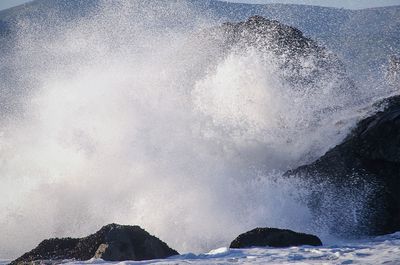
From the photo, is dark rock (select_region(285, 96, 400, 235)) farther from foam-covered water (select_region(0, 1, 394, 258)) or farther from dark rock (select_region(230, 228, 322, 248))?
dark rock (select_region(230, 228, 322, 248))

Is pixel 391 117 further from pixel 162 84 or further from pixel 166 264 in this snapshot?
pixel 162 84

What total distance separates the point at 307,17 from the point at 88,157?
162951mm

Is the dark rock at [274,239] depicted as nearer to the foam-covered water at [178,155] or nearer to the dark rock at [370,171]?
the foam-covered water at [178,155]

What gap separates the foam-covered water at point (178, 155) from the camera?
10.1m

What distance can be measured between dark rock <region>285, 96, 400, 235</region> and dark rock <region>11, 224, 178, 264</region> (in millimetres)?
4288

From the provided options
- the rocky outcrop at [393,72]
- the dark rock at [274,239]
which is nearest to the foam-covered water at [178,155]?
the dark rock at [274,239]

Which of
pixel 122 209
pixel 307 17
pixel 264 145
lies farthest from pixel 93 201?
pixel 307 17

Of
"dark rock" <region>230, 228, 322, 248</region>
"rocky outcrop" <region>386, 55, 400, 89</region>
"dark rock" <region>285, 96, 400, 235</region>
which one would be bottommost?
→ "dark rock" <region>230, 228, 322, 248</region>

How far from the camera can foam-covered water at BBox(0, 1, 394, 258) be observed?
33.0ft

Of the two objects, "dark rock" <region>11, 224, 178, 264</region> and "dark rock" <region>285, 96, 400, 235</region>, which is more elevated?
"dark rock" <region>285, 96, 400, 235</region>

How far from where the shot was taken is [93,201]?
39.4 feet

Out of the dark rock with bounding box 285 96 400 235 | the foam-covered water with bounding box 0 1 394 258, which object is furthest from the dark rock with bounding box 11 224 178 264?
the dark rock with bounding box 285 96 400 235

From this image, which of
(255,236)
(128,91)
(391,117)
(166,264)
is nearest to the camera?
(166,264)

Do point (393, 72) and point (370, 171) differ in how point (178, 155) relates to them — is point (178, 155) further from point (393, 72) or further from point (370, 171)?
point (393, 72)
